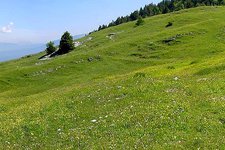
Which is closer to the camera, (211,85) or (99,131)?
(99,131)

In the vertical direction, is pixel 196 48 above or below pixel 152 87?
below

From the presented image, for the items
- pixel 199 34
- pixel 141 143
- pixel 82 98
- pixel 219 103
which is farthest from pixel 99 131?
pixel 199 34

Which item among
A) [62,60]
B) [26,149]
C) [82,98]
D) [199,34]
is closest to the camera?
[26,149]

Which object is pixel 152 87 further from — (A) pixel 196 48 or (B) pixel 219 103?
(A) pixel 196 48

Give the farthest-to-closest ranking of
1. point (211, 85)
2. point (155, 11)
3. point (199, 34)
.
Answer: point (155, 11)
point (199, 34)
point (211, 85)

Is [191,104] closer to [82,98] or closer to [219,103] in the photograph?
[219,103]

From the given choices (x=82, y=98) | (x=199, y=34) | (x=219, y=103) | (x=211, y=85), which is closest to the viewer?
(x=219, y=103)

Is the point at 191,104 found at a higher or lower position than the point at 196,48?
higher

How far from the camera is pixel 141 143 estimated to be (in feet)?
62.2

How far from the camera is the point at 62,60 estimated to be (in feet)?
276

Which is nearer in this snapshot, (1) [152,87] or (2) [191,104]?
(2) [191,104]

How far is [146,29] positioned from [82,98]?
93765 millimetres

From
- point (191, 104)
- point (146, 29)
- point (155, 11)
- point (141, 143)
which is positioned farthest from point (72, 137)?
point (155, 11)

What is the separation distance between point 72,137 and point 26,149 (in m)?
2.56
